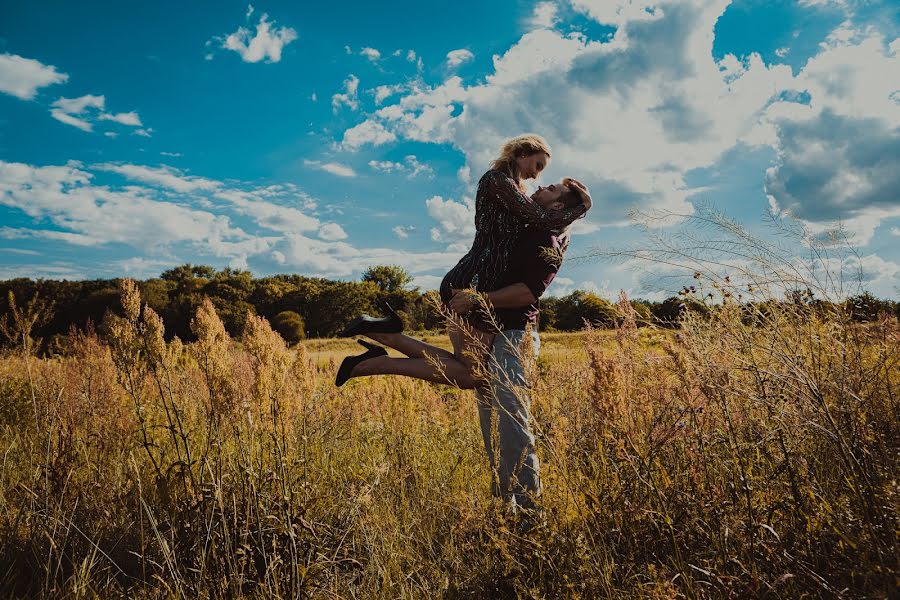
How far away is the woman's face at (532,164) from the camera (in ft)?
11.7

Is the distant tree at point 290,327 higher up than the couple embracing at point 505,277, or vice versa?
the couple embracing at point 505,277

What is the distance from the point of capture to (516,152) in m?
3.58

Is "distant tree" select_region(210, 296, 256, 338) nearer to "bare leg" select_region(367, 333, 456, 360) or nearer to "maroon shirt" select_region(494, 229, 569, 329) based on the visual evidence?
"bare leg" select_region(367, 333, 456, 360)

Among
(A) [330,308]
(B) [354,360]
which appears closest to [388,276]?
(A) [330,308]

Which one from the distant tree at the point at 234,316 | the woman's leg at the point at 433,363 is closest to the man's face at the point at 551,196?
the woman's leg at the point at 433,363

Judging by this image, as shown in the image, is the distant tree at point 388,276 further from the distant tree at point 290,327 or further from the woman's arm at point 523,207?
the woman's arm at point 523,207

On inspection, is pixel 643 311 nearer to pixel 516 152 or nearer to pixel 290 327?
pixel 516 152

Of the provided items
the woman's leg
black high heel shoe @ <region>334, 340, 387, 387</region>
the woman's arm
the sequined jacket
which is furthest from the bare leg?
the woman's arm

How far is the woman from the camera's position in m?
3.27

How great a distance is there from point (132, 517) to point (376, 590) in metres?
1.79

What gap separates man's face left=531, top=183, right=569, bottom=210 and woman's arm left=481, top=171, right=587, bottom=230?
94 mm

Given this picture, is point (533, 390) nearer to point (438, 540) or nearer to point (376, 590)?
point (376, 590)

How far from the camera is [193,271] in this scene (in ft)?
125

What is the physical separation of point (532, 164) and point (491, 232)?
0.58 m
